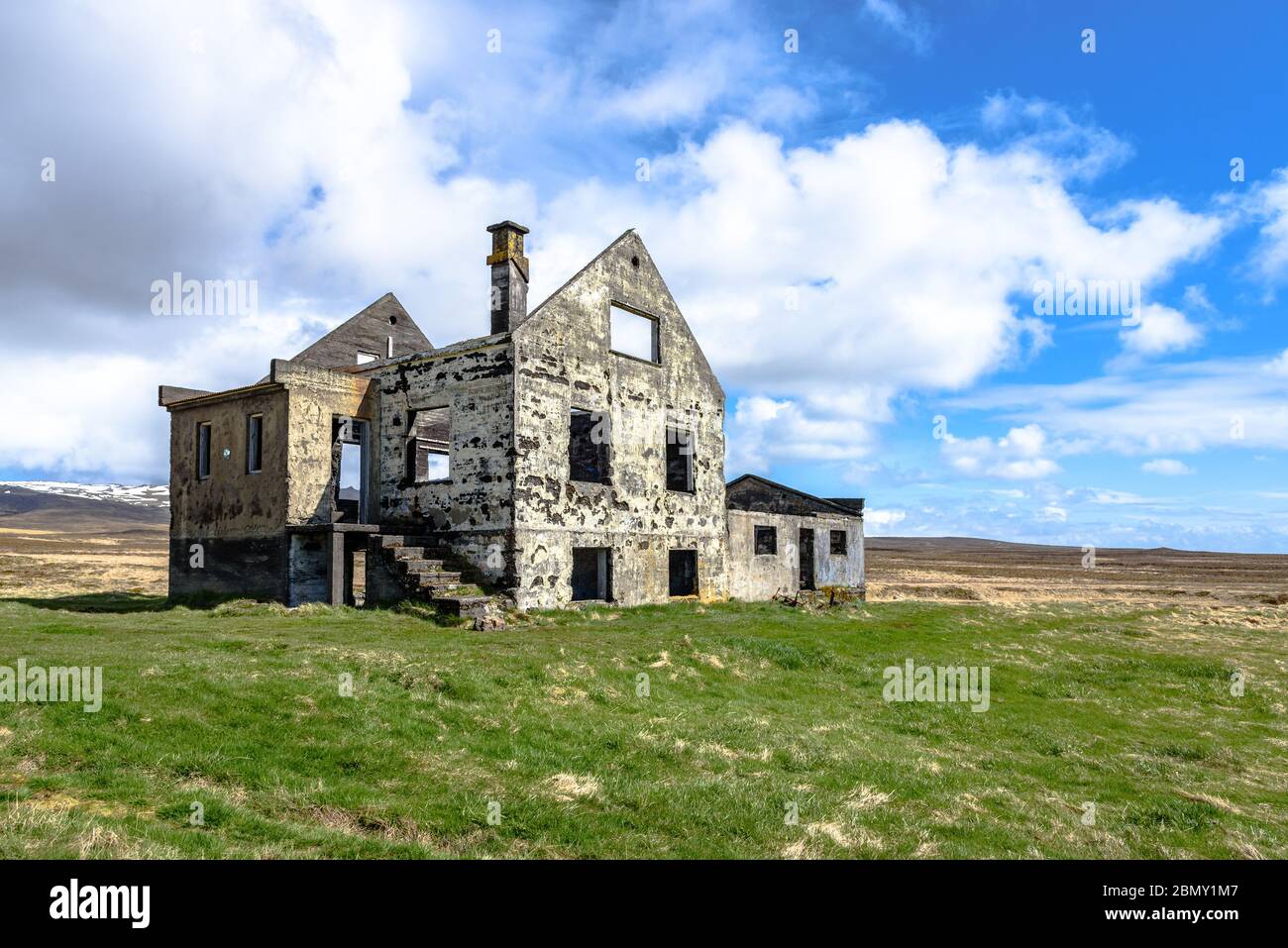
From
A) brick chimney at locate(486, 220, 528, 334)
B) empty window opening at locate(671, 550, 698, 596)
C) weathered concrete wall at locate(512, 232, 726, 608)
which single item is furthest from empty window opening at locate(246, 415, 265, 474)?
empty window opening at locate(671, 550, 698, 596)

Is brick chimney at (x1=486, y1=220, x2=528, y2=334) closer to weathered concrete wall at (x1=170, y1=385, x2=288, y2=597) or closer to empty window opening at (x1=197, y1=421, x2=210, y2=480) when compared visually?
weathered concrete wall at (x1=170, y1=385, x2=288, y2=597)

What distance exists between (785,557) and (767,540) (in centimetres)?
92

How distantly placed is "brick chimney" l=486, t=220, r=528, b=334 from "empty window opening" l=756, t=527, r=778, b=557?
43.4ft

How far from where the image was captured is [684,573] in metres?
28.2

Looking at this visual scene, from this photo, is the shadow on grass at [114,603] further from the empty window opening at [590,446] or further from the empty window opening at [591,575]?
the empty window opening at [590,446]

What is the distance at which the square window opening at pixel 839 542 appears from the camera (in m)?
35.7

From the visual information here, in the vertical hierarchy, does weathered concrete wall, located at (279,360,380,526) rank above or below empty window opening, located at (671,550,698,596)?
above

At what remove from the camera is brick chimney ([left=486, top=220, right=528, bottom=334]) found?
23.3 m

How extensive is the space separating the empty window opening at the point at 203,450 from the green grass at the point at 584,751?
6.10 m

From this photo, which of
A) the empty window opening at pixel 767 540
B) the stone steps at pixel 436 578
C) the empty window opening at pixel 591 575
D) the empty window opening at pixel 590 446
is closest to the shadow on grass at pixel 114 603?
the stone steps at pixel 436 578

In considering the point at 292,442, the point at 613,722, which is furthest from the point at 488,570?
the point at 613,722

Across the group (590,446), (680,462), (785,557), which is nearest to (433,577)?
(590,446)
